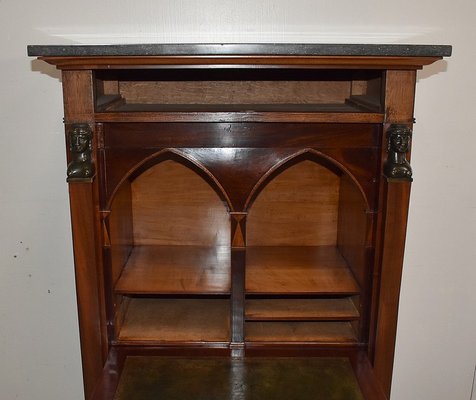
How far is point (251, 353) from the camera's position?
4.33 ft

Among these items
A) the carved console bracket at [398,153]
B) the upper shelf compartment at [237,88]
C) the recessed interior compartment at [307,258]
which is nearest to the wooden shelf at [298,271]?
the recessed interior compartment at [307,258]

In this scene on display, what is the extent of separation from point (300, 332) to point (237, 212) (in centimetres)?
40

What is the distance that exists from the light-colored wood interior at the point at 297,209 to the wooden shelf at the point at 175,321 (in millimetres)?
253

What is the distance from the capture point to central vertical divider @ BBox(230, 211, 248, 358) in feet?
4.13

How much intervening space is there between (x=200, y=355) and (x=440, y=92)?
3.43 feet

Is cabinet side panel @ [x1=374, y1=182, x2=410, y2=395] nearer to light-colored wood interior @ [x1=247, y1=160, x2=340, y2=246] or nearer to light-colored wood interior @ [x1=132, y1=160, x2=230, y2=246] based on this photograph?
light-colored wood interior @ [x1=247, y1=160, x2=340, y2=246]

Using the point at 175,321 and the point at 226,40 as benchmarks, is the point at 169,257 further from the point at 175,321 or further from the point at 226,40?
the point at 226,40

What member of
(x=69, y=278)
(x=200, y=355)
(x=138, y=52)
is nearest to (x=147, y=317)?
(x=200, y=355)

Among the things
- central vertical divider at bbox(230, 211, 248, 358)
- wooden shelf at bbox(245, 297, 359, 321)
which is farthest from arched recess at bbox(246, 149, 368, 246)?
central vertical divider at bbox(230, 211, 248, 358)

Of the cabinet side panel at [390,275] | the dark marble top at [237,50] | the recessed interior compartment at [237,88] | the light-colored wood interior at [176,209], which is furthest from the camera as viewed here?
the light-colored wood interior at [176,209]

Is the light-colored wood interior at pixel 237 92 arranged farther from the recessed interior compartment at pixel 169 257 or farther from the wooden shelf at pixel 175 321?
the wooden shelf at pixel 175 321

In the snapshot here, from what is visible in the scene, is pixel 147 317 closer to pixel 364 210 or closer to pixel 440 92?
pixel 364 210

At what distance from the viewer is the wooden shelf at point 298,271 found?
1343 millimetres

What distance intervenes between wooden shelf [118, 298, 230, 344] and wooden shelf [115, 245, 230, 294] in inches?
4.7
